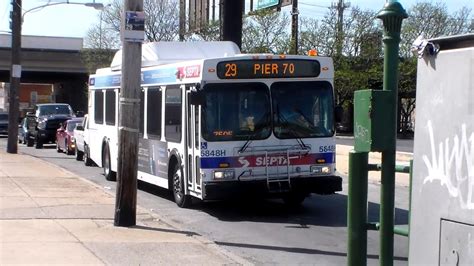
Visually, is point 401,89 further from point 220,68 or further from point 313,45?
point 220,68

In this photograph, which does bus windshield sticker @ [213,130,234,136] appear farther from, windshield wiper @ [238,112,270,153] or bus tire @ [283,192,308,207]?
bus tire @ [283,192,308,207]

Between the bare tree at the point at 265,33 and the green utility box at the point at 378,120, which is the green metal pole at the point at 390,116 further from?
the bare tree at the point at 265,33

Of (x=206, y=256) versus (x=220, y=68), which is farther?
(x=220, y=68)

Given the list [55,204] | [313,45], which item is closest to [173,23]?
[313,45]

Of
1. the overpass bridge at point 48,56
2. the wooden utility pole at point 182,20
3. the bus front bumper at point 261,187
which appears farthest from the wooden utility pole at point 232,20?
the overpass bridge at point 48,56

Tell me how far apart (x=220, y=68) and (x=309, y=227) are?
3135 mm

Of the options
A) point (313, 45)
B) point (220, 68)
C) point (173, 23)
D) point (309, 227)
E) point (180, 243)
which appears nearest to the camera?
point (180, 243)

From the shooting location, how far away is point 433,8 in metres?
46.8

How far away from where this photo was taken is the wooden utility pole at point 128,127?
9.97 m

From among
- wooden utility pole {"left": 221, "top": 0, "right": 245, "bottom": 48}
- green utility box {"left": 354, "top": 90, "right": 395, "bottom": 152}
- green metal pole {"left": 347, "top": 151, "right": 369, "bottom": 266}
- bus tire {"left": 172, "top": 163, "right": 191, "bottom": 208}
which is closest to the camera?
green utility box {"left": 354, "top": 90, "right": 395, "bottom": 152}

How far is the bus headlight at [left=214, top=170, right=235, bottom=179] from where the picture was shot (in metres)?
11.4

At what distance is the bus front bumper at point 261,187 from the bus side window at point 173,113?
164 centimetres

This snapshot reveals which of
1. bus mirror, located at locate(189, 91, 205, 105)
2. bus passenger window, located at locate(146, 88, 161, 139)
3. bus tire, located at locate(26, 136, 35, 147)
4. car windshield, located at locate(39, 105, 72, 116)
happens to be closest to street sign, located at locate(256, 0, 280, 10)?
car windshield, located at locate(39, 105, 72, 116)

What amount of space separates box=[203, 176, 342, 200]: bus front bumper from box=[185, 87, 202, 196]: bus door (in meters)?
0.39
